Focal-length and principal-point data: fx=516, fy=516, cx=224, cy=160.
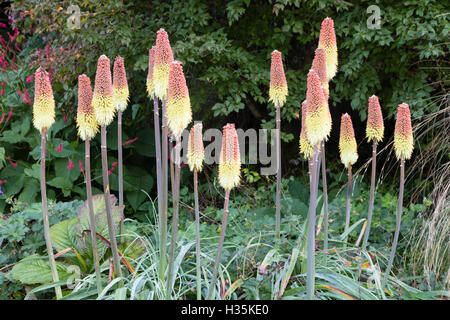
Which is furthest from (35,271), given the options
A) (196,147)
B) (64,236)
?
(196,147)

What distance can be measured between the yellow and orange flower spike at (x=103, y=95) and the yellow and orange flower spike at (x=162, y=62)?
243 millimetres

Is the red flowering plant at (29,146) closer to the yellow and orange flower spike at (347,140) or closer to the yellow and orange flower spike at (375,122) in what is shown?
the yellow and orange flower spike at (347,140)

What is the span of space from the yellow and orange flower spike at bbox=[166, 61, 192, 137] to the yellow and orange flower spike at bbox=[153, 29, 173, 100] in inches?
8.2

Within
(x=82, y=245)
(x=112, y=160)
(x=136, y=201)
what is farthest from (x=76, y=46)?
(x=82, y=245)

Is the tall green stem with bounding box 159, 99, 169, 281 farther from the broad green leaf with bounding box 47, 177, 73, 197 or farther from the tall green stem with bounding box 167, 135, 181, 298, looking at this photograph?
the broad green leaf with bounding box 47, 177, 73, 197

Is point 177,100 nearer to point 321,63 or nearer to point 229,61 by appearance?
point 321,63

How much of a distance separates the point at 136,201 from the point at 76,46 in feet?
5.59

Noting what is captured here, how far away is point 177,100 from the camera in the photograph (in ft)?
7.91

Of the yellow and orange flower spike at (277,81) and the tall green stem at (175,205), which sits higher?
the yellow and orange flower spike at (277,81)

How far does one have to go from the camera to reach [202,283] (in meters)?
2.97

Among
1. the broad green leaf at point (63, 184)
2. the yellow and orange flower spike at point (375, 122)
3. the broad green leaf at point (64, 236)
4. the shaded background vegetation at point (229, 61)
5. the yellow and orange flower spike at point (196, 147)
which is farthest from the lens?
the broad green leaf at point (63, 184)

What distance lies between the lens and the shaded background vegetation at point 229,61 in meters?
4.64

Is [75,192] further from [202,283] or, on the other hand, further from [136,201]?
[202,283]

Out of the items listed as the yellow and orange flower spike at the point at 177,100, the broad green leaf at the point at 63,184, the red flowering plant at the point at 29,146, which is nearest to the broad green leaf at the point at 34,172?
the red flowering plant at the point at 29,146
